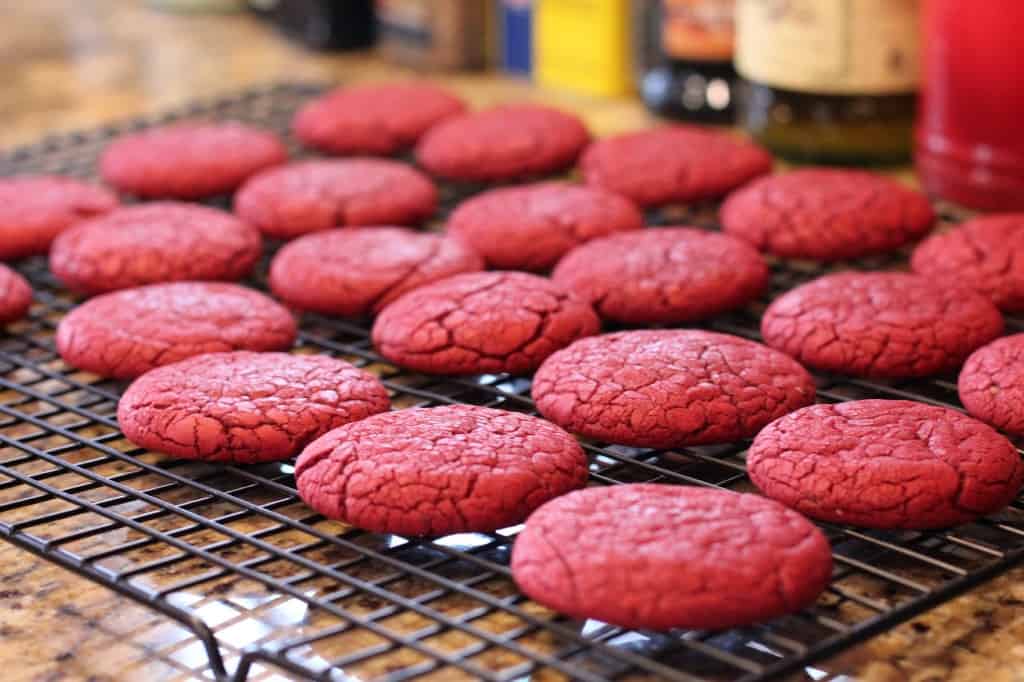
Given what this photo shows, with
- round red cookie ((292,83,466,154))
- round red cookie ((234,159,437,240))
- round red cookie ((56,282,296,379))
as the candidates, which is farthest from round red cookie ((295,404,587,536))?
round red cookie ((292,83,466,154))

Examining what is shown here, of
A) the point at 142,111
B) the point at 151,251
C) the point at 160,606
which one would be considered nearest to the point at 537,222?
the point at 151,251

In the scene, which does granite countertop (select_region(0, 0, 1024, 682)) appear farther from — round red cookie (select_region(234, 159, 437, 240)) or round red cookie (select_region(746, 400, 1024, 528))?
round red cookie (select_region(234, 159, 437, 240))

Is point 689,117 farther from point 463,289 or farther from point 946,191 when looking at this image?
point 463,289

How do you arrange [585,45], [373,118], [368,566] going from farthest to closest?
1. [585,45]
2. [373,118]
3. [368,566]

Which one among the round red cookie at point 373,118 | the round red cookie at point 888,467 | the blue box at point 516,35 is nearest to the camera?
the round red cookie at point 888,467

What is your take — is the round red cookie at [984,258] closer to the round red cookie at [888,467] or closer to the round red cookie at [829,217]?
the round red cookie at [829,217]

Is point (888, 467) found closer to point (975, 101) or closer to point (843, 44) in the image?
point (975, 101)

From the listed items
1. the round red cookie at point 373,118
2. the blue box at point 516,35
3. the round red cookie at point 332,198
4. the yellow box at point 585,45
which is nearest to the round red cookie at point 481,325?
the round red cookie at point 332,198
